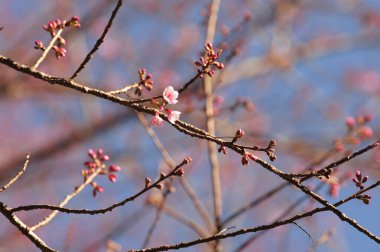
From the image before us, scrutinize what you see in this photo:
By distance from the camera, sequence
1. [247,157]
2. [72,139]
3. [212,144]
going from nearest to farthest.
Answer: [247,157], [212,144], [72,139]

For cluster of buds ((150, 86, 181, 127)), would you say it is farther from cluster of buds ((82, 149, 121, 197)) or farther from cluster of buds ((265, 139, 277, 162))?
cluster of buds ((82, 149, 121, 197))

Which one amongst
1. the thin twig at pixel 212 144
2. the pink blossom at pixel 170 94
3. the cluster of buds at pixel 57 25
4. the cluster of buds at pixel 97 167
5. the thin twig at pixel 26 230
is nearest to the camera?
the thin twig at pixel 26 230

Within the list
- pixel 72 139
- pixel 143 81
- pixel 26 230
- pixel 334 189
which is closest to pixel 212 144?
pixel 334 189

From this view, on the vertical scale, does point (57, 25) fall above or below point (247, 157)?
above

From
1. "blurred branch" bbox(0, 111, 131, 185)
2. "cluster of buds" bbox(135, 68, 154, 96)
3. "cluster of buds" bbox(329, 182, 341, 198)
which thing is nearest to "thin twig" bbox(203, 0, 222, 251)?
"cluster of buds" bbox(329, 182, 341, 198)

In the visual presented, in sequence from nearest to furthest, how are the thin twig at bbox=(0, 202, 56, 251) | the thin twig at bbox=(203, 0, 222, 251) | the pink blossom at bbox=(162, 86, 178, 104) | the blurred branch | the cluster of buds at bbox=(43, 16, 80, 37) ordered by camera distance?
1. the thin twig at bbox=(0, 202, 56, 251)
2. the pink blossom at bbox=(162, 86, 178, 104)
3. the cluster of buds at bbox=(43, 16, 80, 37)
4. the thin twig at bbox=(203, 0, 222, 251)
5. the blurred branch

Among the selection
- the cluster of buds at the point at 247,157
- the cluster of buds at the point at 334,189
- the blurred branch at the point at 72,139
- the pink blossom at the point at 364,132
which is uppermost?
the blurred branch at the point at 72,139

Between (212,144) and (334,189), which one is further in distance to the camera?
(212,144)

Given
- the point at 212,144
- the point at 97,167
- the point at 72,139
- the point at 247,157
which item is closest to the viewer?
the point at 247,157

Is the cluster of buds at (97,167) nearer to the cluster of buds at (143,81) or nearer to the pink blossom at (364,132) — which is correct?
the cluster of buds at (143,81)

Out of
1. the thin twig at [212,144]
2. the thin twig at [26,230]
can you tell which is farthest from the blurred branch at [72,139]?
the thin twig at [26,230]

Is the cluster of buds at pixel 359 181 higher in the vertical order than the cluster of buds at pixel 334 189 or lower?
lower

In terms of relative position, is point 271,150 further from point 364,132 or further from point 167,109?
point 364,132

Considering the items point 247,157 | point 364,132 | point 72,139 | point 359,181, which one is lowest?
point 247,157
